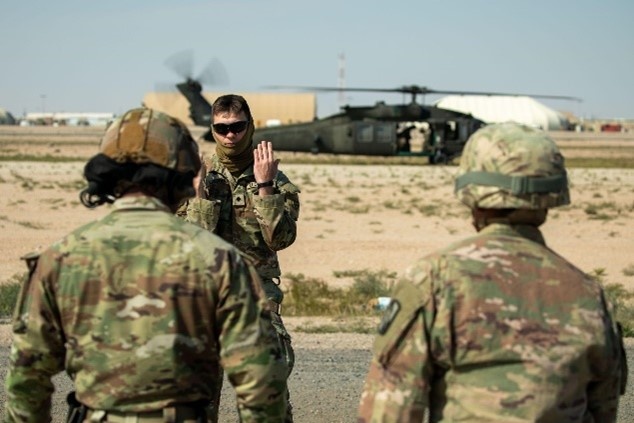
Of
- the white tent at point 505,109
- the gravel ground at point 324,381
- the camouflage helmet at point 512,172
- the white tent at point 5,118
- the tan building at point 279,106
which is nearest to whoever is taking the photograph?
the camouflage helmet at point 512,172

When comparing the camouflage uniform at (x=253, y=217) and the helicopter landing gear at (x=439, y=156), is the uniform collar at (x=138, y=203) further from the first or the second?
the helicopter landing gear at (x=439, y=156)

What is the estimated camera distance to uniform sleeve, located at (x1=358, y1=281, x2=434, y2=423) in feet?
9.46

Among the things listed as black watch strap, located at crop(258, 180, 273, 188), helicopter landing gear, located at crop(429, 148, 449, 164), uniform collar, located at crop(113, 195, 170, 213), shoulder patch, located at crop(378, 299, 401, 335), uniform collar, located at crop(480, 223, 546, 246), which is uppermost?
uniform collar, located at crop(113, 195, 170, 213)

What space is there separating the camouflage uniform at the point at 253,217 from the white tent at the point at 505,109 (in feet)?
362

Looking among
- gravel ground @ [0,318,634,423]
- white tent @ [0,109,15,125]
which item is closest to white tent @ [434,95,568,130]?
white tent @ [0,109,15,125]

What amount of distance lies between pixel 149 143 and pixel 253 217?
2.03 meters

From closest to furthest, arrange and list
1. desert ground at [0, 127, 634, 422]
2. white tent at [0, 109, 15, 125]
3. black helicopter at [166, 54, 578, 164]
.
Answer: desert ground at [0, 127, 634, 422], black helicopter at [166, 54, 578, 164], white tent at [0, 109, 15, 125]

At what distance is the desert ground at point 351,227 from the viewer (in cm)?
819

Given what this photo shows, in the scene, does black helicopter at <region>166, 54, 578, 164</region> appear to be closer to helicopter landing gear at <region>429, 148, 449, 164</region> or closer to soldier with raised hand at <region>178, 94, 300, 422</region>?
helicopter landing gear at <region>429, 148, 449, 164</region>

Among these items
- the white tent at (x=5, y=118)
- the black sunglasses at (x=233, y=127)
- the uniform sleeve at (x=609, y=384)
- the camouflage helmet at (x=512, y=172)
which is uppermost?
the camouflage helmet at (x=512, y=172)

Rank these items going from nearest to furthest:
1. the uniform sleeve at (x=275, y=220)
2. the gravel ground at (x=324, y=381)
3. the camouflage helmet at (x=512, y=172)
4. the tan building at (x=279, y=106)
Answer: the camouflage helmet at (x=512, y=172) < the uniform sleeve at (x=275, y=220) < the gravel ground at (x=324, y=381) < the tan building at (x=279, y=106)

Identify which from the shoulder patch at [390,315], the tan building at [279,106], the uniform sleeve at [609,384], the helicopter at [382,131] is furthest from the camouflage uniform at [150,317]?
the tan building at [279,106]

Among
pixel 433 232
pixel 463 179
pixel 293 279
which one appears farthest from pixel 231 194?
pixel 433 232

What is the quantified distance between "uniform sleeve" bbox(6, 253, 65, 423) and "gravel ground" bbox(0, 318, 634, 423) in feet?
10.9
